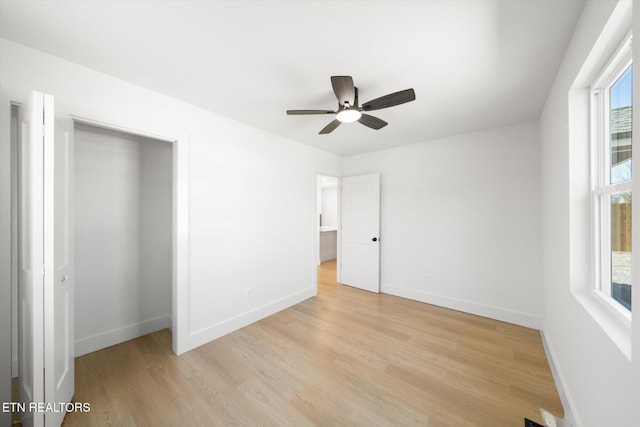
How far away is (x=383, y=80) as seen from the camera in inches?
75.5

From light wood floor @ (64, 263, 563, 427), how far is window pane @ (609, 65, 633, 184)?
1.65 m

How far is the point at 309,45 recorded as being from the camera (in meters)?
1.53

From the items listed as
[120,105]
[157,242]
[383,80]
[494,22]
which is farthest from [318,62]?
[157,242]

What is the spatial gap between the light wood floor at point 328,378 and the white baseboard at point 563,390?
0.05 meters

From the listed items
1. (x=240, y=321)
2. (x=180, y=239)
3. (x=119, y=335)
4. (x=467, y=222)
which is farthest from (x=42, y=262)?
(x=467, y=222)

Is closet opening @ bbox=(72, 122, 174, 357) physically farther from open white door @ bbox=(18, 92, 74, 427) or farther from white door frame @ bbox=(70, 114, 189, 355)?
open white door @ bbox=(18, 92, 74, 427)

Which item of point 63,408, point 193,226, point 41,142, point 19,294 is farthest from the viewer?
point 193,226

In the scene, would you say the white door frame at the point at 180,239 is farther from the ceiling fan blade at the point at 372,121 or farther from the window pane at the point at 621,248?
the window pane at the point at 621,248

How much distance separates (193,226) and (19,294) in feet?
3.92

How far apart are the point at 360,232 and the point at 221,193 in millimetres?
2565

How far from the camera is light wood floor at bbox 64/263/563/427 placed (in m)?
1.57

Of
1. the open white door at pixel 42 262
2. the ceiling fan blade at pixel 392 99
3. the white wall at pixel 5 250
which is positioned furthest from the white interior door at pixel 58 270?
the ceiling fan blade at pixel 392 99

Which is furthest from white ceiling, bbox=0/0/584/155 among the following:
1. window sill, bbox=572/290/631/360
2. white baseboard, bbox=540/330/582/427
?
white baseboard, bbox=540/330/582/427

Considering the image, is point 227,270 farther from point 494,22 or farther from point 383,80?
point 494,22
